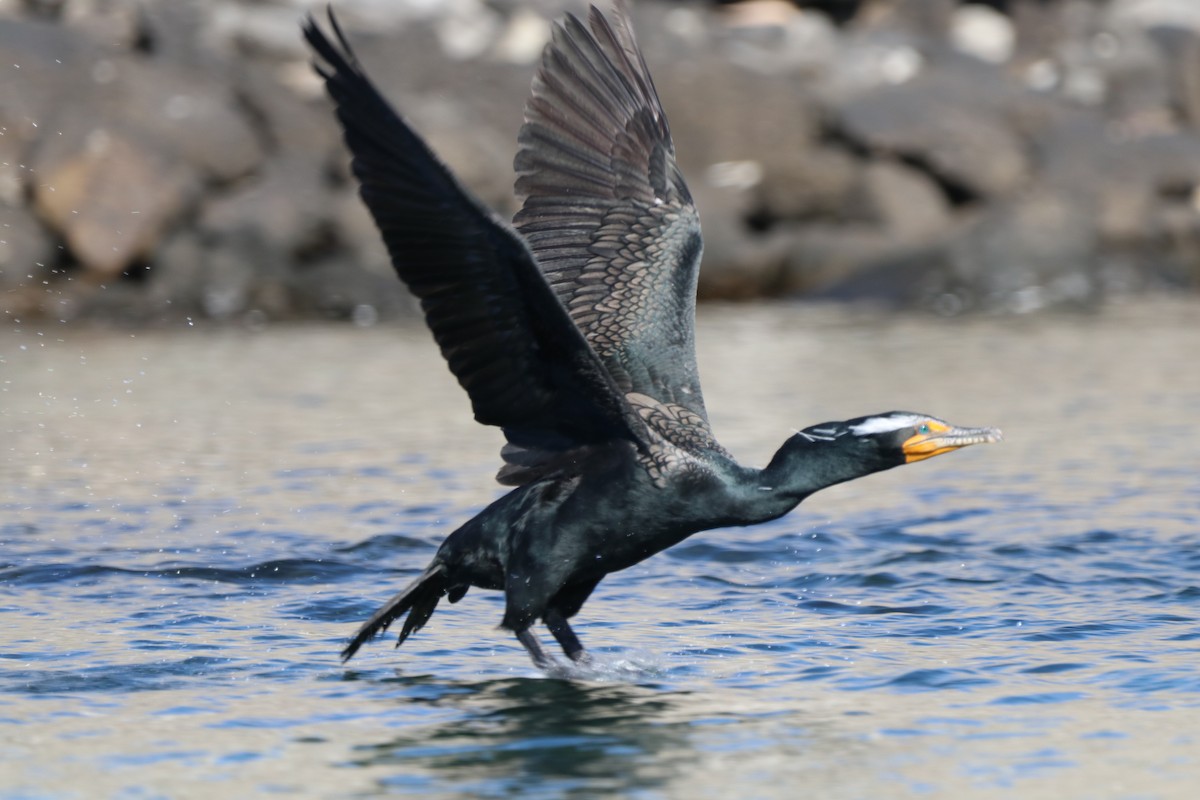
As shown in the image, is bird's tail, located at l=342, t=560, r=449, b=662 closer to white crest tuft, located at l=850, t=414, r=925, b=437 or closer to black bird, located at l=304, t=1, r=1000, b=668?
black bird, located at l=304, t=1, r=1000, b=668

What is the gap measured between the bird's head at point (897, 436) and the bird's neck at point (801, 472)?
0.08 ft

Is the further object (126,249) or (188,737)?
(126,249)

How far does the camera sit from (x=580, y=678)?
6.59 m

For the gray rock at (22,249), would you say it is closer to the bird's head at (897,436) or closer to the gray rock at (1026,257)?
the gray rock at (1026,257)

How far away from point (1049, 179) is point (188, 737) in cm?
1670

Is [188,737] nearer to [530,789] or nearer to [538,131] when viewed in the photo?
[530,789]

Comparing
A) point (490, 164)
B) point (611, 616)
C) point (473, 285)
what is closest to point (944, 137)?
point (490, 164)

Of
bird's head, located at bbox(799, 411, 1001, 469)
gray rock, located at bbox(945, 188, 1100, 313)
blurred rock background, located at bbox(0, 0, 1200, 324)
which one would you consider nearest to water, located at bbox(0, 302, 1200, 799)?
bird's head, located at bbox(799, 411, 1001, 469)

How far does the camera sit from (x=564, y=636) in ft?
22.2

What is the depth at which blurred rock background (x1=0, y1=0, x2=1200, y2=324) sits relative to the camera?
1794cm

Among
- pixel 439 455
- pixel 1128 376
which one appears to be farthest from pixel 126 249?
pixel 1128 376

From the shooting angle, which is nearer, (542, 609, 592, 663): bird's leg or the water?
the water

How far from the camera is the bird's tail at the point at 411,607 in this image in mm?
6617

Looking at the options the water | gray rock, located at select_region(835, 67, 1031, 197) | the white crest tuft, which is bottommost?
the water
